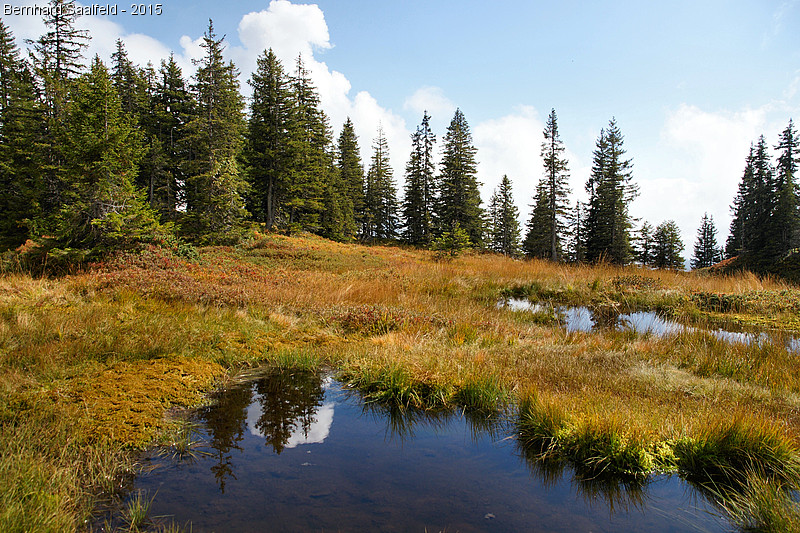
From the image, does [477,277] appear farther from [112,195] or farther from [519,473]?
[112,195]

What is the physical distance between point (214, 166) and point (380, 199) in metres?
30.9

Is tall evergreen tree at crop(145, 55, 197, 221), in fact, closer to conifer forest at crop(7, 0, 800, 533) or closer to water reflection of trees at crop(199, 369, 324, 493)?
conifer forest at crop(7, 0, 800, 533)

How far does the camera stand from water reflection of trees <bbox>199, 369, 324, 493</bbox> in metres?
3.78

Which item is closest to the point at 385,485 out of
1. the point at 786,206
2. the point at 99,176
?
the point at 99,176

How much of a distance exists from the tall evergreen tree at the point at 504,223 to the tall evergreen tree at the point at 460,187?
23.9 ft

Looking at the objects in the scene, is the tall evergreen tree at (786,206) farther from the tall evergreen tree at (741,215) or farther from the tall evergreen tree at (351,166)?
the tall evergreen tree at (351,166)

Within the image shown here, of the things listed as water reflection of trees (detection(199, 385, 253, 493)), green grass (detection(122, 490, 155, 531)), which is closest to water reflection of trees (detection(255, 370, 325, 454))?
water reflection of trees (detection(199, 385, 253, 493))

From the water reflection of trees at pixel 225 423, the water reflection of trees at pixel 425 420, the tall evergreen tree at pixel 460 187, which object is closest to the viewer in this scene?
the water reflection of trees at pixel 225 423

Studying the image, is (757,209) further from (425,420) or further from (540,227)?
(425,420)

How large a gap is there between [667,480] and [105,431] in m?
5.12

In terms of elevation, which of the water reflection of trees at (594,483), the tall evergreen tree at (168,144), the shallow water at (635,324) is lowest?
the water reflection of trees at (594,483)

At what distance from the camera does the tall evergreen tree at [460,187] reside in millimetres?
42250

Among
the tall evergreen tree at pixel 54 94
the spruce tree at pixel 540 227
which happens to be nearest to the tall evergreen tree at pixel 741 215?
the spruce tree at pixel 540 227

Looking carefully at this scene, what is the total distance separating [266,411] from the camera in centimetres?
458
